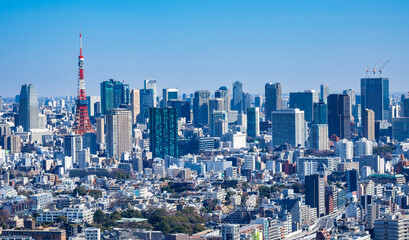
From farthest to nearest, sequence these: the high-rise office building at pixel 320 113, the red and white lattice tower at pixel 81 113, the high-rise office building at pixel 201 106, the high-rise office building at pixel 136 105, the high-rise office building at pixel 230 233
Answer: the high-rise office building at pixel 136 105 → the high-rise office building at pixel 201 106 → the high-rise office building at pixel 320 113 → the red and white lattice tower at pixel 81 113 → the high-rise office building at pixel 230 233

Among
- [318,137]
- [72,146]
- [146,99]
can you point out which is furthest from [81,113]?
[146,99]

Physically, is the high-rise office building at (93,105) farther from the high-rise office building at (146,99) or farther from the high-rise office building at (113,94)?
the high-rise office building at (146,99)

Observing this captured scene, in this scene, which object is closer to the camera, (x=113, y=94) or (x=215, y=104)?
(x=215, y=104)

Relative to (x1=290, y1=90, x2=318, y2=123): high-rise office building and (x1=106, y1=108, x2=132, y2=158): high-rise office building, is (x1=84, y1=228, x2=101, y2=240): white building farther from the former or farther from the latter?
(x1=290, y1=90, x2=318, y2=123): high-rise office building

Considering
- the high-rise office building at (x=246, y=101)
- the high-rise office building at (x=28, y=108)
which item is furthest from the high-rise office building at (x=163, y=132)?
the high-rise office building at (x=246, y=101)

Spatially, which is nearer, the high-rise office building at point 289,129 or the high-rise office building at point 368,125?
the high-rise office building at point 289,129

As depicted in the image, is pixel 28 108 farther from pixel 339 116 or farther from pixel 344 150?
pixel 344 150

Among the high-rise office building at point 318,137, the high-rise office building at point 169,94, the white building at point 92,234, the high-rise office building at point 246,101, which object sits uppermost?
the high-rise office building at point 169,94
